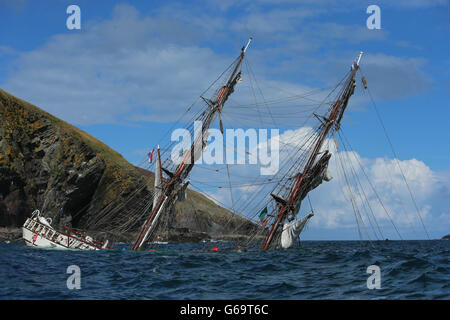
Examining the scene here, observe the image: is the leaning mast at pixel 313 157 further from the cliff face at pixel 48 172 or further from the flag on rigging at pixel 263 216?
the cliff face at pixel 48 172

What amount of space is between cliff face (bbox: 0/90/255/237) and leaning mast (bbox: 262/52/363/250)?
113 ft

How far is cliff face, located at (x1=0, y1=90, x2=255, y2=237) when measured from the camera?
8519 cm

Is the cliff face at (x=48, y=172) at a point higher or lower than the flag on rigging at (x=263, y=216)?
higher

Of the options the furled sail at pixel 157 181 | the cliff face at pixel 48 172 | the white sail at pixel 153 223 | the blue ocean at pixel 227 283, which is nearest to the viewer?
the blue ocean at pixel 227 283

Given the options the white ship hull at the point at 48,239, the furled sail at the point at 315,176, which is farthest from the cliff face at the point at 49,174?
the furled sail at the point at 315,176

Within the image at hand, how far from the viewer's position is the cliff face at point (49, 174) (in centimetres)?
8519

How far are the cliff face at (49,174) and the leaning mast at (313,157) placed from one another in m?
34.3

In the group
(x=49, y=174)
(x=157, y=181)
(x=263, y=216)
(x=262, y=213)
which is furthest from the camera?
(x=49, y=174)

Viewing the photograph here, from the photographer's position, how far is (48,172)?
9388 centimetres

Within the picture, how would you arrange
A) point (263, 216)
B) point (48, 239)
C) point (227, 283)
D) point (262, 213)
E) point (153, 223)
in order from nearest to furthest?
point (227, 283) < point (262, 213) < point (263, 216) < point (48, 239) < point (153, 223)

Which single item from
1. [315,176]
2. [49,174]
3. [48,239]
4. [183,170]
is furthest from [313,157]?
[49,174]

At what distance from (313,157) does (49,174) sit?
6548 centimetres

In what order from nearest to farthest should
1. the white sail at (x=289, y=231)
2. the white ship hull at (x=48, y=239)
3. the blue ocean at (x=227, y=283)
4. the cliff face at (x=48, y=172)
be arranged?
the blue ocean at (x=227, y=283) → the white sail at (x=289, y=231) → the white ship hull at (x=48, y=239) → the cliff face at (x=48, y=172)

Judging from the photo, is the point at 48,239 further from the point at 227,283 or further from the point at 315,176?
the point at 227,283
